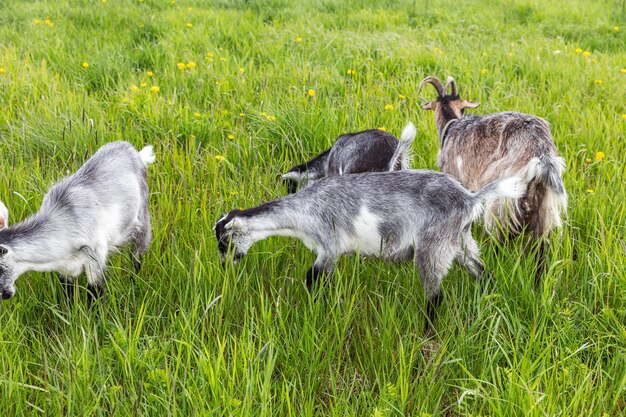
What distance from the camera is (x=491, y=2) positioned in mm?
10000

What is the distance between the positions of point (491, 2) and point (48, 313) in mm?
9055

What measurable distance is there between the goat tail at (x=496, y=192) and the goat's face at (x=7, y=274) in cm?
235

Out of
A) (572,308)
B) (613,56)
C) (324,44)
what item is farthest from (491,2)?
(572,308)

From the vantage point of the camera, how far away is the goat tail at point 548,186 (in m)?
3.39

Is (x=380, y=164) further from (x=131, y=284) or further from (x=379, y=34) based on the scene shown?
(x=379, y=34)

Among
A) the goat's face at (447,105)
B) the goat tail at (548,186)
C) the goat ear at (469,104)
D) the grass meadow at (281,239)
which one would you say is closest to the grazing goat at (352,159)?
the grass meadow at (281,239)

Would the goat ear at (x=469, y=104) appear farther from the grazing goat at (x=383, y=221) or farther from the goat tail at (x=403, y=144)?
the grazing goat at (x=383, y=221)

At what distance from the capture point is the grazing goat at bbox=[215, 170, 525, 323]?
321 cm

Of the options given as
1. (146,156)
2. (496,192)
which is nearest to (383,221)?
(496,192)

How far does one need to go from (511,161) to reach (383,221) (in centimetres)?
105

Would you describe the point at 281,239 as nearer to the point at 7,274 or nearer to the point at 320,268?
the point at 320,268

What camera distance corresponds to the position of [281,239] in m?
3.76

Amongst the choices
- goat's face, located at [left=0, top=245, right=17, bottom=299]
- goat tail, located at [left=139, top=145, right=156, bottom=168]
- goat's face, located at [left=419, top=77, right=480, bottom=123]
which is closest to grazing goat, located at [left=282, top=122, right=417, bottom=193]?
goat's face, located at [left=419, top=77, right=480, bottom=123]

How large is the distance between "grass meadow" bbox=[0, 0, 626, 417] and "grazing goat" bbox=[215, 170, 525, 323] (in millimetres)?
132
